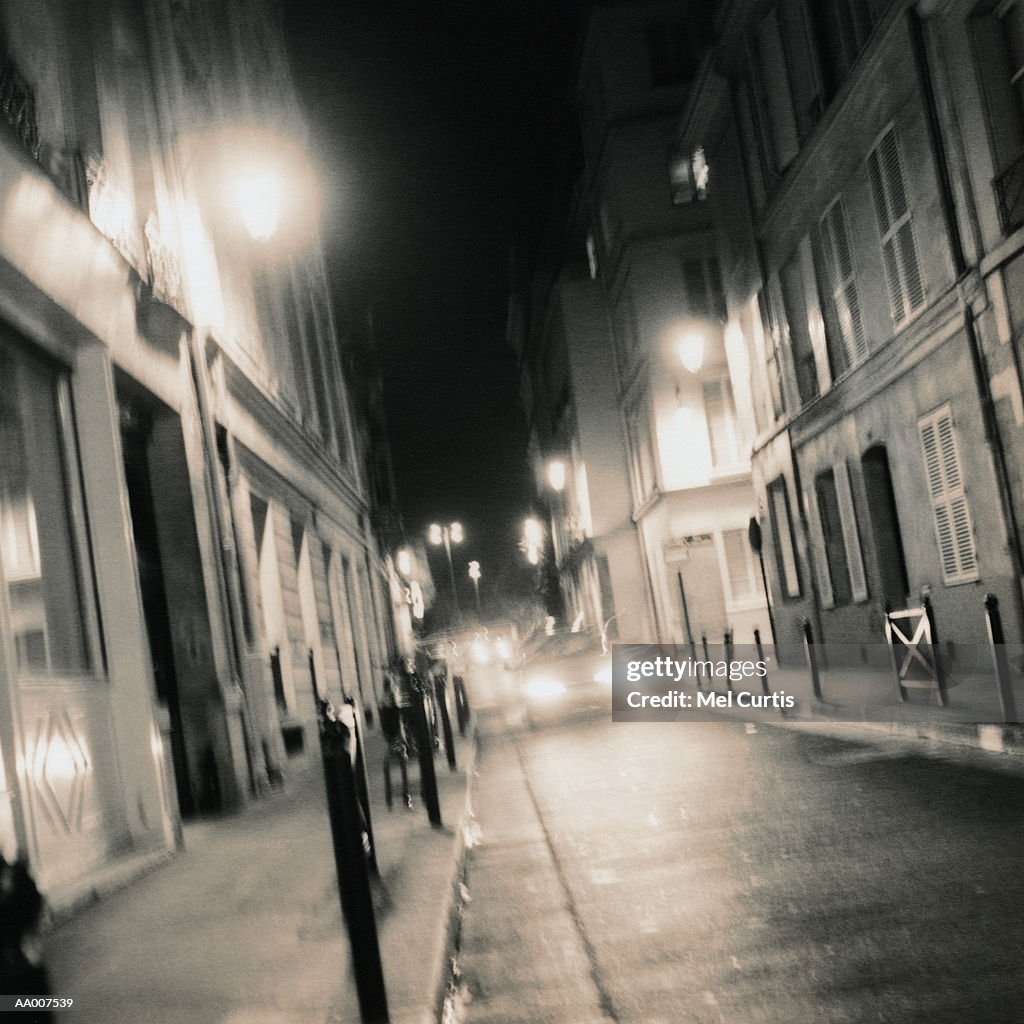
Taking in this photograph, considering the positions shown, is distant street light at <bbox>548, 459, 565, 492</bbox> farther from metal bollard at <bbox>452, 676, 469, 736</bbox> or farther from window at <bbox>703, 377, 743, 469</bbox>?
metal bollard at <bbox>452, 676, 469, 736</bbox>

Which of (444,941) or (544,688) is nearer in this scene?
(444,941)

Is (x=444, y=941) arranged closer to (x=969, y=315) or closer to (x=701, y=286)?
(x=969, y=315)

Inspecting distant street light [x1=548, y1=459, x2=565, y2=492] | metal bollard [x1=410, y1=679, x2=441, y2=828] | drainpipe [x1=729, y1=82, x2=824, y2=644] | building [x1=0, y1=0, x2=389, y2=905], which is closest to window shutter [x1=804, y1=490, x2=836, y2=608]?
drainpipe [x1=729, y1=82, x2=824, y2=644]

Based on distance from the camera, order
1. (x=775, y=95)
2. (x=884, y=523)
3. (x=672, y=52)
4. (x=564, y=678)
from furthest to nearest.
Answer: (x=672, y=52) → (x=564, y=678) → (x=775, y=95) → (x=884, y=523)

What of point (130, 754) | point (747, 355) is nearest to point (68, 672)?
point (130, 754)

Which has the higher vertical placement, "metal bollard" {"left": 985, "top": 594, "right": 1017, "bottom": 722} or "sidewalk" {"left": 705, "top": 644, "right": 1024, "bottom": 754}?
"metal bollard" {"left": 985, "top": 594, "right": 1017, "bottom": 722}

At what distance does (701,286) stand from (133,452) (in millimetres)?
27974

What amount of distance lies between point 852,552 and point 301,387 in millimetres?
10133

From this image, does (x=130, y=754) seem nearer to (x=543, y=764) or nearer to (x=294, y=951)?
(x=294, y=951)

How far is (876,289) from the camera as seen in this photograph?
18328mm

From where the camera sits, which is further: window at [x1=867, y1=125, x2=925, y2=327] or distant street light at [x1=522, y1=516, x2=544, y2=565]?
distant street light at [x1=522, y1=516, x2=544, y2=565]

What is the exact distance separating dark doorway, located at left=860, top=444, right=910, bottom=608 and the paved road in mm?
8972

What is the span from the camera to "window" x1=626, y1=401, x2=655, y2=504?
1507 inches

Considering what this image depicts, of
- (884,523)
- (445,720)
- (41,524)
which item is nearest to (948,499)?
(884,523)
